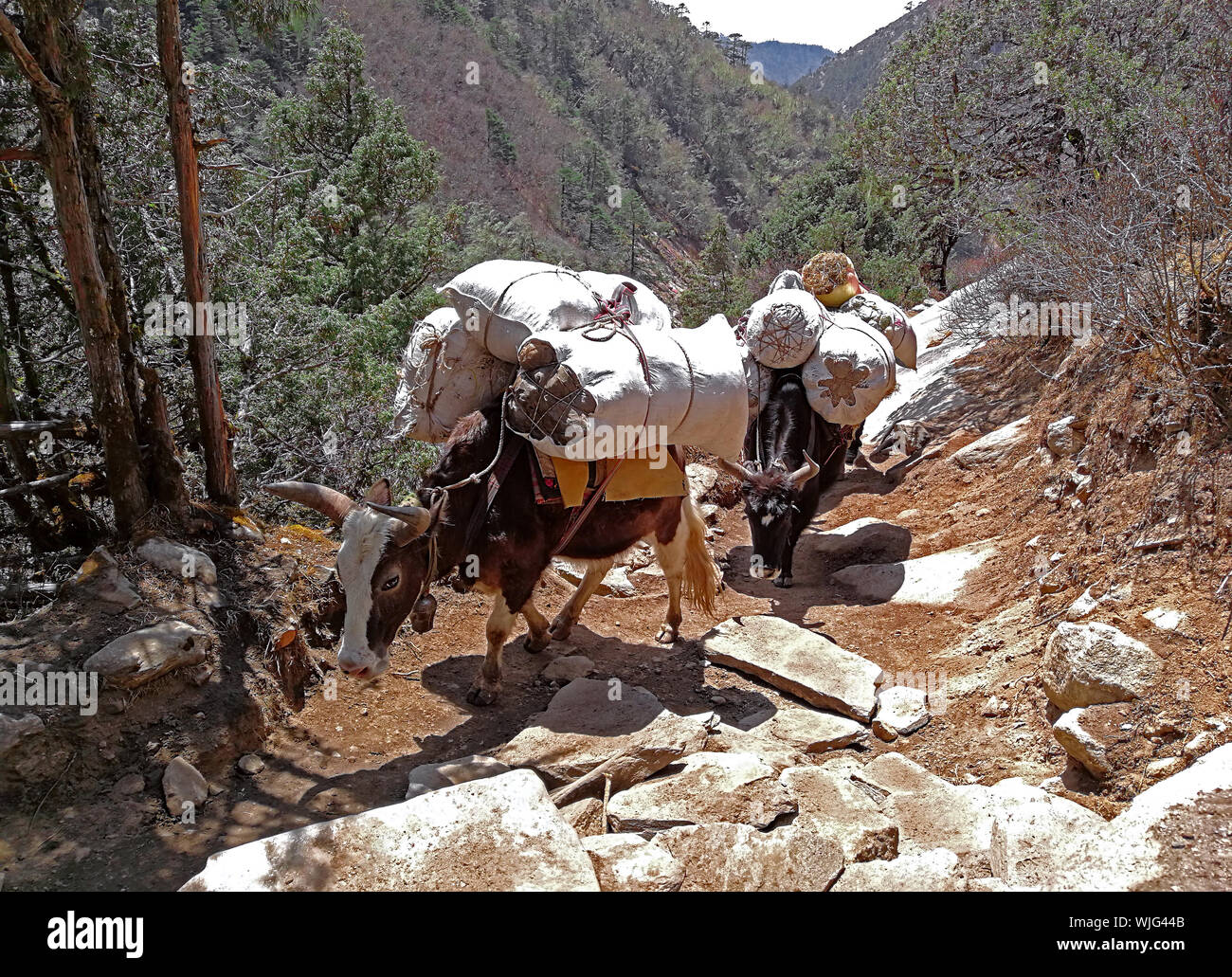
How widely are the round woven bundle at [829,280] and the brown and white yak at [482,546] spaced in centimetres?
451

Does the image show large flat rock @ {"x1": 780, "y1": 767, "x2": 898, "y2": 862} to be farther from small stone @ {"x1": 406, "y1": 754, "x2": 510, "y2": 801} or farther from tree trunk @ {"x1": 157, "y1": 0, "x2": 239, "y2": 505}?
tree trunk @ {"x1": 157, "y1": 0, "x2": 239, "y2": 505}

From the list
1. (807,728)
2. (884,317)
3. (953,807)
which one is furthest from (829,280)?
(953,807)

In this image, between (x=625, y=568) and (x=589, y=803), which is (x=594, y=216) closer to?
(x=625, y=568)

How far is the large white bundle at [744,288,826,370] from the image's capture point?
829 centimetres

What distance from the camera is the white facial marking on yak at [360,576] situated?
4.48 m

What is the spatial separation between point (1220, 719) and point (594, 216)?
40.8 m

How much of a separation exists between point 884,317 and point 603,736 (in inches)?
277

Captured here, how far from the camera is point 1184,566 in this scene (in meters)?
4.76

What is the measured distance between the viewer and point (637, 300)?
19.2ft

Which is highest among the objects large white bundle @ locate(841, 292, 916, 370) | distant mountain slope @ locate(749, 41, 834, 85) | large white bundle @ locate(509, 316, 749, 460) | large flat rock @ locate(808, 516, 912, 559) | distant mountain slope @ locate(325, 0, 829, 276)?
distant mountain slope @ locate(749, 41, 834, 85)

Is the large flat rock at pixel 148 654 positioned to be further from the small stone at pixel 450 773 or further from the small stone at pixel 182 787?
the small stone at pixel 450 773

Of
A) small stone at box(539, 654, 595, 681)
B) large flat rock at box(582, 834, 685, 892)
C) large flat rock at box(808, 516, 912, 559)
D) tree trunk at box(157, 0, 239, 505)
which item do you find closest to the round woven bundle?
large flat rock at box(808, 516, 912, 559)

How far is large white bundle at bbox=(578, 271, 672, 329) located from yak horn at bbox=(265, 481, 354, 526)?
91.5 inches
